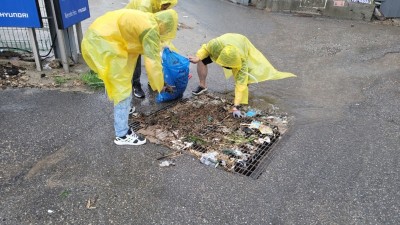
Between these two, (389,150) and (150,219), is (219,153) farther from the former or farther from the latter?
(389,150)

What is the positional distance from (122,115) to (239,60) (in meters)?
1.61

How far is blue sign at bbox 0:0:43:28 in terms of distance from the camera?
4.53 m

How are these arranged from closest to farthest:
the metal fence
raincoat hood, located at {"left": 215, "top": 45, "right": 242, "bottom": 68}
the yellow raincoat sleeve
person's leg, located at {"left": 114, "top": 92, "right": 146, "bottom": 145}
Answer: person's leg, located at {"left": 114, "top": 92, "right": 146, "bottom": 145}
raincoat hood, located at {"left": 215, "top": 45, "right": 242, "bottom": 68}
the yellow raincoat sleeve
the metal fence

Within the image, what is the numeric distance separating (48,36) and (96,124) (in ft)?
8.76

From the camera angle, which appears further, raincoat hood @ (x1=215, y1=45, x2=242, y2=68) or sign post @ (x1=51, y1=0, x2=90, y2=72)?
sign post @ (x1=51, y1=0, x2=90, y2=72)

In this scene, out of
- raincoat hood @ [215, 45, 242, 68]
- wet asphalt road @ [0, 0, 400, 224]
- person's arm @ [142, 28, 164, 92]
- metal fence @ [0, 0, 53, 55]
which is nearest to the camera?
Answer: wet asphalt road @ [0, 0, 400, 224]

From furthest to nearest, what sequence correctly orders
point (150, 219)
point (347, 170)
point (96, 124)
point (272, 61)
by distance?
point (272, 61) → point (96, 124) → point (347, 170) → point (150, 219)

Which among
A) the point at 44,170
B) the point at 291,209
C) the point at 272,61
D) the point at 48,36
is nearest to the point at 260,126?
the point at 291,209

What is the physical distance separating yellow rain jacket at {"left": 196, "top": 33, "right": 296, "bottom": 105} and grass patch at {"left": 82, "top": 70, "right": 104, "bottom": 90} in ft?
4.95

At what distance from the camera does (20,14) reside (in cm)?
457

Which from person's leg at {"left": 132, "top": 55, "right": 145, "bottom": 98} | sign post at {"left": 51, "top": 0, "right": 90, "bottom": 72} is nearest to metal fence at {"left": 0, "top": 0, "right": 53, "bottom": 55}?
sign post at {"left": 51, "top": 0, "right": 90, "bottom": 72}

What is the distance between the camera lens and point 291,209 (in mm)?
2604

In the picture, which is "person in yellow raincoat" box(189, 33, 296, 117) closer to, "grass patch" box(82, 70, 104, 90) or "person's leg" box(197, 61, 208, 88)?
"person's leg" box(197, 61, 208, 88)

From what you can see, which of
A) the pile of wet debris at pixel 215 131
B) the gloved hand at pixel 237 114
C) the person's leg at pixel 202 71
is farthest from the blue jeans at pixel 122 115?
the person's leg at pixel 202 71
